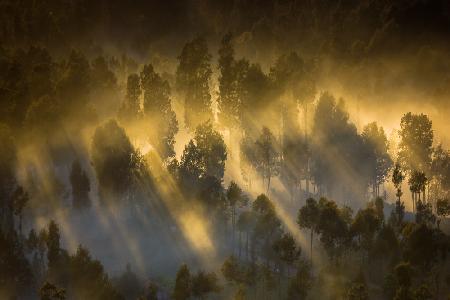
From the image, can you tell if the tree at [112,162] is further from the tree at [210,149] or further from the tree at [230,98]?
the tree at [230,98]

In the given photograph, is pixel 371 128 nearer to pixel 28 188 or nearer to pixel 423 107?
pixel 423 107

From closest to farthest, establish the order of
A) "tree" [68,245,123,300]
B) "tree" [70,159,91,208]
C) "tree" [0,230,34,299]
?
"tree" [68,245,123,300] < "tree" [0,230,34,299] < "tree" [70,159,91,208]

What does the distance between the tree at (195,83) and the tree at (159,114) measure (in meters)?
5.62

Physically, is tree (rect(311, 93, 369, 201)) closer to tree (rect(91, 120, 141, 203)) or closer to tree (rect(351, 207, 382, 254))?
tree (rect(351, 207, 382, 254))

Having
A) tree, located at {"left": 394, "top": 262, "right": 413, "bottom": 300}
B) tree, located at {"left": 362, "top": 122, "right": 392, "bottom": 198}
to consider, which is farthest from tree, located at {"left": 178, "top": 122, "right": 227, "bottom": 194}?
tree, located at {"left": 394, "top": 262, "right": 413, "bottom": 300}

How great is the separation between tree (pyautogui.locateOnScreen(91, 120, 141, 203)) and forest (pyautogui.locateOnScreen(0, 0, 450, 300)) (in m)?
0.22

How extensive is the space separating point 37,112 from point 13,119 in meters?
6.16

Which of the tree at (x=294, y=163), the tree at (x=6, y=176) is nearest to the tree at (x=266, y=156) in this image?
the tree at (x=294, y=163)

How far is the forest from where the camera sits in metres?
68.2

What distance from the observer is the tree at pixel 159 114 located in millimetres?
94250

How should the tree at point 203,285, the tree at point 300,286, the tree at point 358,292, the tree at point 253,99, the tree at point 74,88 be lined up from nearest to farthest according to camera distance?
the tree at point 358,292 < the tree at point 300,286 < the tree at point 203,285 < the tree at point 74,88 < the tree at point 253,99

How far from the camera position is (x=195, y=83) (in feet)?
351

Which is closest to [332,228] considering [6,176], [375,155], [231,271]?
[231,271]

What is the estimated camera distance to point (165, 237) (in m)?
79.8
